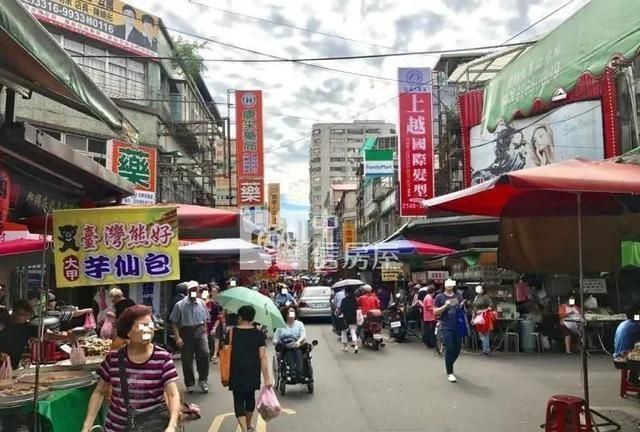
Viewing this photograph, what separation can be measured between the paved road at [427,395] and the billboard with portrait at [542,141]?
7.96 m

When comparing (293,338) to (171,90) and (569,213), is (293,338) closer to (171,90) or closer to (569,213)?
(569,213)

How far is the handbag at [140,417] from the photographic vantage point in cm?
438

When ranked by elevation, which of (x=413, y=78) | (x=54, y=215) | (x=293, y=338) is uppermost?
(x=413, y=78)

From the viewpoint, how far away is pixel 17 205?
6.04 metres

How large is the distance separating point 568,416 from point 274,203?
4181 cm

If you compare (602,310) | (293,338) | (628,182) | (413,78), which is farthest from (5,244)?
(413,78)

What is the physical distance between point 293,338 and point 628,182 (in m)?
6.47

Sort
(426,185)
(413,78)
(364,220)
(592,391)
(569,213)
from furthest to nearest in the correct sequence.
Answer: (364,220) < (426,185) < (413,78) < (592,391) < (569,213)

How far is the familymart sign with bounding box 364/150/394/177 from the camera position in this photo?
36219mm

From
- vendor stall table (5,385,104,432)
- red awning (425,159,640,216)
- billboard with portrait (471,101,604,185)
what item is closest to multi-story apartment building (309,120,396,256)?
billboard with portrait (471,101,604,185)

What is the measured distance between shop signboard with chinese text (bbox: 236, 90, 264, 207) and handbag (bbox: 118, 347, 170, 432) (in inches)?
834

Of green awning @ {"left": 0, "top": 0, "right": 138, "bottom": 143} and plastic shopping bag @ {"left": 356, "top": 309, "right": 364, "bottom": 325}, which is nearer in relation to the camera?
green awning @ {"left": 0, "top": 0, "right": 138, "bottom": 143}

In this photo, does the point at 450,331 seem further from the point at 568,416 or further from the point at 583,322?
the point at 583,322

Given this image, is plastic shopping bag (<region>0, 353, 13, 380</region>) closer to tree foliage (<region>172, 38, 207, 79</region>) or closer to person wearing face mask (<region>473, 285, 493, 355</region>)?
person wearing face mask (<region>473, 285, 493, 355</region>)
